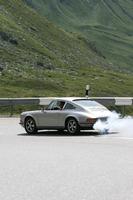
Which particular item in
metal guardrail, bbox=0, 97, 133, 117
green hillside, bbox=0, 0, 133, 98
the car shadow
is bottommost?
the car shadow

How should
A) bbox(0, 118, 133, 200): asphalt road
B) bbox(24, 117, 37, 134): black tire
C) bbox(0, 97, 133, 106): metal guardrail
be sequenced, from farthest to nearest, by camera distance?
bbox(0, 97, 133, 106): metal guardrail → bbox(24, 117, 37, 134): black tire → bbox(0, 118, 133, 200): asphalt road

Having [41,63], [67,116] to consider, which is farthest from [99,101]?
[41,63]

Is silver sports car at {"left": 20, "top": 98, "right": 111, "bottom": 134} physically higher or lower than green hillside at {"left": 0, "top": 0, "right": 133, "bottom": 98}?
lower

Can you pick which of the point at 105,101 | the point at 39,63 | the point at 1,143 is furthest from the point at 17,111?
the point at 39,63

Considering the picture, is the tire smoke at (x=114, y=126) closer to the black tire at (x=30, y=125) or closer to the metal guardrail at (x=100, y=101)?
the black tire at (x=30, y=125)

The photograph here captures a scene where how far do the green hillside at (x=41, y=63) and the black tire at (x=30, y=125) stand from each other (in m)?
28.0

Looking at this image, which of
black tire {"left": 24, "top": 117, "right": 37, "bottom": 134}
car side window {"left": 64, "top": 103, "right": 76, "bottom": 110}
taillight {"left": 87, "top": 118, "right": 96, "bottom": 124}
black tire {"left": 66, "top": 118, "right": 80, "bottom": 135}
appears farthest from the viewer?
black tire {"left": 24, "top": 117, "right": 37, "bottom": 134}

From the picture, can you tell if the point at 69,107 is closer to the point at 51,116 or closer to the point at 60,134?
the point at 51,116

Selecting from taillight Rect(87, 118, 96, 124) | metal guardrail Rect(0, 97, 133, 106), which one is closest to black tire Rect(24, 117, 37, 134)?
taillight Rect(87, 118, 96, 124)

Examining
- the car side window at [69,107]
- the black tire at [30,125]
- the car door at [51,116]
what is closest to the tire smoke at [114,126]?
the car side window at [69,107]

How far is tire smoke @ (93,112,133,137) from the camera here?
20.9m

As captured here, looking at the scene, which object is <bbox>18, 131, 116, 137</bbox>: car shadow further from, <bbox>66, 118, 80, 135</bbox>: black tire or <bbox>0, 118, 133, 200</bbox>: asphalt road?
<bbox>0, 118, 133, 200</bbox>: asphalt road

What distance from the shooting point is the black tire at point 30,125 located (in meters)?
22.5

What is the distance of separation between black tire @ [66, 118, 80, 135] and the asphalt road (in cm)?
79
